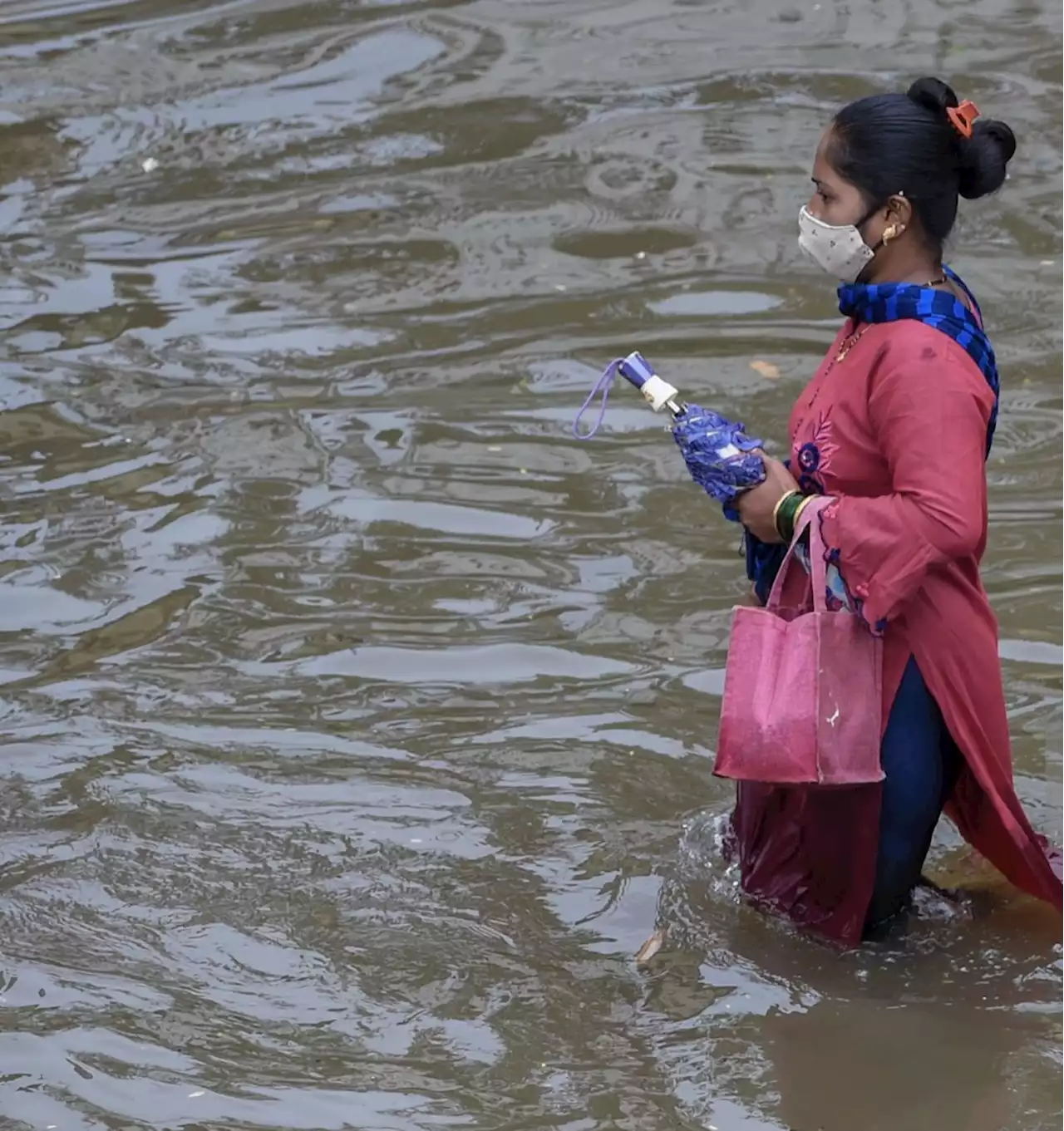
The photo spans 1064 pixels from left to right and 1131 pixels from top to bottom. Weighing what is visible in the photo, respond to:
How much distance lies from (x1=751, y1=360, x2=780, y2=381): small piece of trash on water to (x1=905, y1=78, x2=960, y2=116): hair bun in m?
3.58

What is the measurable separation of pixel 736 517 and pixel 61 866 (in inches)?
73.6

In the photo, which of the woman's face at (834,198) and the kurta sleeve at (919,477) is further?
the woman's face at (834,198)

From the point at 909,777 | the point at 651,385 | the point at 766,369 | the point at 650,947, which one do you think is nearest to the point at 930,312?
the point at 651,385

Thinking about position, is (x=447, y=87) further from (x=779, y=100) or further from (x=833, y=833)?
(x=833, y=833)

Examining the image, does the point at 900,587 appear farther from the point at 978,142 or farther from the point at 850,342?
the point at 978,142

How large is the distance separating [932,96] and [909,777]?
50.1 inches

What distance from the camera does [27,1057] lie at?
3545mm

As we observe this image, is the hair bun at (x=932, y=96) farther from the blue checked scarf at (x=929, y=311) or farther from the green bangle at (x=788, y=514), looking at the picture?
the green bangle at (x=788, y=514)

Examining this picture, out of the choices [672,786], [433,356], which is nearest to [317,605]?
[672,786]

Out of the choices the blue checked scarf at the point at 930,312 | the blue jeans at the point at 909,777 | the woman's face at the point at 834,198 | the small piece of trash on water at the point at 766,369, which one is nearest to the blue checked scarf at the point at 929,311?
the blue checked scarf at the point at 930,312

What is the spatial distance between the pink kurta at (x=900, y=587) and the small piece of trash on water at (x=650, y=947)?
237 millimetres

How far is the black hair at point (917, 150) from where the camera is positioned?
10.7 feet

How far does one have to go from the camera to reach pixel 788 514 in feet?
11.1

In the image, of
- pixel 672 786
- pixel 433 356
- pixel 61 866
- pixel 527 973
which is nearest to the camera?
pixel 527 973
